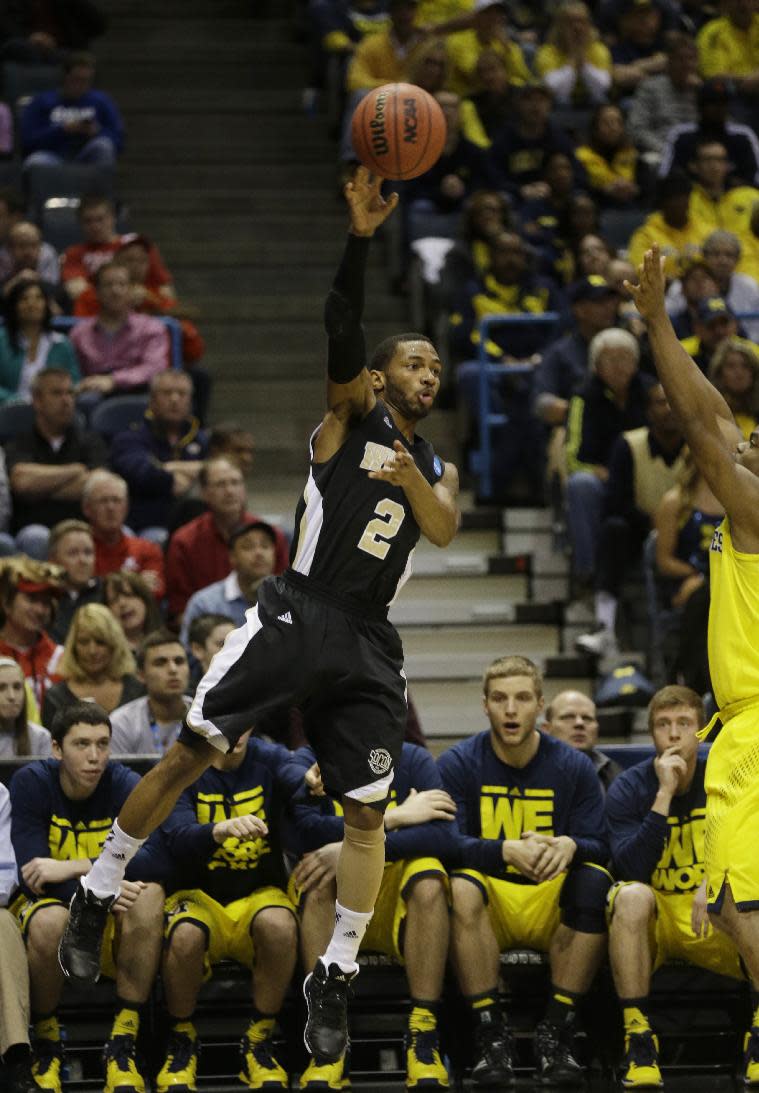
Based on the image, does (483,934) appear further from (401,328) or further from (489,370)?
(401,328)

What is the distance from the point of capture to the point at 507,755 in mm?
7711

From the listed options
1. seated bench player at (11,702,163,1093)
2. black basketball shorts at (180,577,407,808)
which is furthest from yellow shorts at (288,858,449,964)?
black basketball shorts at (180,577,407,808)

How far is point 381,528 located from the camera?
598cm

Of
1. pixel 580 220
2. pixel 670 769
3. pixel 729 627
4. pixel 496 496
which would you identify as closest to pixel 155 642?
pixel 670 769

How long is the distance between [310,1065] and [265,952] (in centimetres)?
44

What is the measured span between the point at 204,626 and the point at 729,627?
324cm

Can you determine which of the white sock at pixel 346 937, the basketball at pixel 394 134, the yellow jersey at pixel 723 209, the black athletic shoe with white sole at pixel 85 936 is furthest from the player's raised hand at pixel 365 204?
the yellow jersey at pixel 723 209

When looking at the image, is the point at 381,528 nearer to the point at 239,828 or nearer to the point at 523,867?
the point at 239,828

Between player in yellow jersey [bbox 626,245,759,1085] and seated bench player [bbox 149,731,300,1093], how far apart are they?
1.95m

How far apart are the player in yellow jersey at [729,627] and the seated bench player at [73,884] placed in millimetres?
2348

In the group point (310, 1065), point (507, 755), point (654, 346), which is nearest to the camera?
point (654, 346)

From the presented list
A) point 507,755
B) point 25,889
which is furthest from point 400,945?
point 25,889

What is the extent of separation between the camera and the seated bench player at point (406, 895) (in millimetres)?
7086

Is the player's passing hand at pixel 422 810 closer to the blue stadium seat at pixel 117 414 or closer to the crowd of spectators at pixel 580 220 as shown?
the crowd of spectators at pixel 580 220
